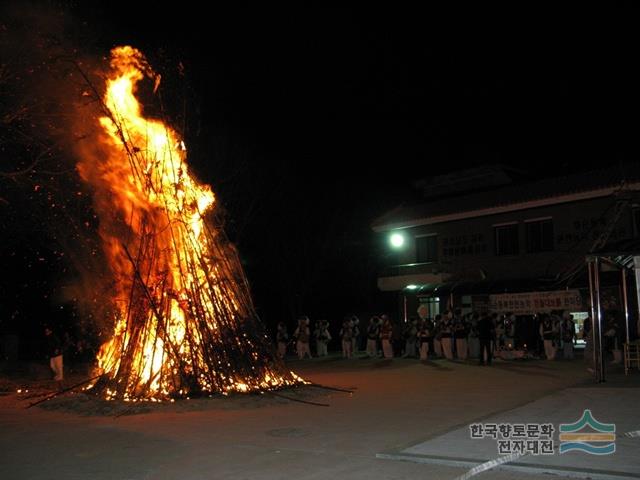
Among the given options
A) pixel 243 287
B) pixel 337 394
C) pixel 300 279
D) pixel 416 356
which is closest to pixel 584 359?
pixel 416 356

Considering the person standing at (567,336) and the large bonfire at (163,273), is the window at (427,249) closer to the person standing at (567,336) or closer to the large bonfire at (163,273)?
the person standing at (567,336)

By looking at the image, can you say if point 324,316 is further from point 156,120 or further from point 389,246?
point 156,120

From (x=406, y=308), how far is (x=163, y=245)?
61.5 feet

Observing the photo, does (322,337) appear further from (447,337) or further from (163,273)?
(163,273)

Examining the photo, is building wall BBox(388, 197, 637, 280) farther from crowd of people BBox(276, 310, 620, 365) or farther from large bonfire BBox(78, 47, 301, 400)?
large bonfire BBox(78, 47, 301, 400)

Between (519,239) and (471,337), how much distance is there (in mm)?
6935

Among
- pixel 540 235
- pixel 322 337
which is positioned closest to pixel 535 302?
pixel 540 235

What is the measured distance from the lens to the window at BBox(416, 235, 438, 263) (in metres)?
29.4

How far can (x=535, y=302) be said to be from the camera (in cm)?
2209

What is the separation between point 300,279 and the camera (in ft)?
105

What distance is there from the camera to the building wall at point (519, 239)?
2369 centimetres

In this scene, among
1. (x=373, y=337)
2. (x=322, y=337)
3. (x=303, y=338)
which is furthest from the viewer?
(x=322, y=337)

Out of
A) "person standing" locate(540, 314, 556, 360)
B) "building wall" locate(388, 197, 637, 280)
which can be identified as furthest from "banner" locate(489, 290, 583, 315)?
"person standing" locate(540, 314, 556, 360)

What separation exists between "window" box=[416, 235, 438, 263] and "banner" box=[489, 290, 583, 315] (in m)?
6.14
